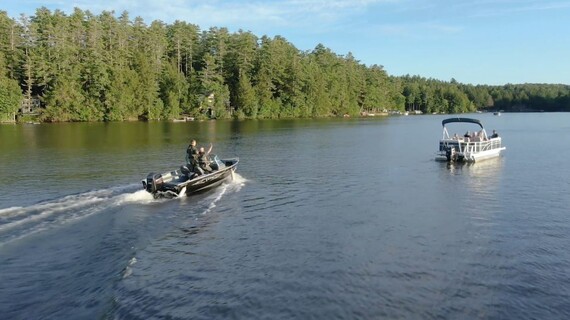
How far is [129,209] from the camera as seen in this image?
840 inches

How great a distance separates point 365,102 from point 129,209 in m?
178

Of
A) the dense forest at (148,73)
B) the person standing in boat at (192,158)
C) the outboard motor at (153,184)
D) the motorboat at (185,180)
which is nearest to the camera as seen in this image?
the outboard motor at (153,184)

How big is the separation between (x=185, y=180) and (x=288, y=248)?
11.1m

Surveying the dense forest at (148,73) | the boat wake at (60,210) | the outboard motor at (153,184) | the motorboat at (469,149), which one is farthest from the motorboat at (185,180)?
the dense forest at (148,73)

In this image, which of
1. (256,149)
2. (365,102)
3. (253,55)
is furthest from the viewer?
(365,102)

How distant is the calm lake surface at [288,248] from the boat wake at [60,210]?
0.08 meters

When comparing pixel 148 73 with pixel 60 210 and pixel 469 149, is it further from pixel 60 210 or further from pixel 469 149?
pixel 60 210

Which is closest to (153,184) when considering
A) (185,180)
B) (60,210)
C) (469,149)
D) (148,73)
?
(185,180)

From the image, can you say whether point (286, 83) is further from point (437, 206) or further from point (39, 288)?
point (39, 288)

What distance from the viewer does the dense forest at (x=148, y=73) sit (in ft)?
350

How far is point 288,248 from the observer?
16.5 m

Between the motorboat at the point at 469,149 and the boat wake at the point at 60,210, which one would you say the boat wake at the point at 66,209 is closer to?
the boat wake at the point at 60,210

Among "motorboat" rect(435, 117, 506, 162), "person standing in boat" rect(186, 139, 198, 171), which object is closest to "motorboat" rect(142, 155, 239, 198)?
"person standing in boat" rect(186, 139, 198, 171)

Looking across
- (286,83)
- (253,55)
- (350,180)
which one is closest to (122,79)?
(253,55)
